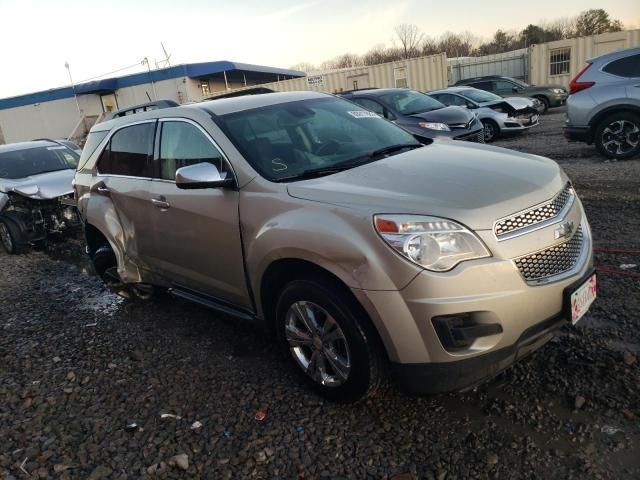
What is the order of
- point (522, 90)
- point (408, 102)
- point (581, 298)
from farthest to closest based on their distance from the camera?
point (522, 90) → point (408, 102) → point (581, 298)

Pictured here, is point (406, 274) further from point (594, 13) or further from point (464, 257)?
point (594, 13)

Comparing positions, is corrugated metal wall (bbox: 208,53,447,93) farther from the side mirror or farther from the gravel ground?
the side mirror

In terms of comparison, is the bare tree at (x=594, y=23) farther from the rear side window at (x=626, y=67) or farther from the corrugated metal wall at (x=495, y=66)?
the rear side window at (x=626, y=67)

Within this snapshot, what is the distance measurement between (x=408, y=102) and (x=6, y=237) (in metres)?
7.77

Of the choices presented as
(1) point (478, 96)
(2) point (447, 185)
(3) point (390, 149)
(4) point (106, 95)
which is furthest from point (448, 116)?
(4) point (106, 95)

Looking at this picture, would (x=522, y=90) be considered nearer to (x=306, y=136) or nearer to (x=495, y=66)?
(x=495, y=66)

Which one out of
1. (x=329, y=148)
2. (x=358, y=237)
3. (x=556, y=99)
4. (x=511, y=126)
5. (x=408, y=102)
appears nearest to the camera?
(x=358, y=237)

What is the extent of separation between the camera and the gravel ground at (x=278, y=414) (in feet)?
7.96

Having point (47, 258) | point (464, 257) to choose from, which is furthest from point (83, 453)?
point (47, 258)

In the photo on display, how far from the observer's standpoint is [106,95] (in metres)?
33.4

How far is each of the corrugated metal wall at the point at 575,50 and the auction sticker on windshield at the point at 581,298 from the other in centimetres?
2274

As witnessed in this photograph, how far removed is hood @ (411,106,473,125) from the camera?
9.67 m

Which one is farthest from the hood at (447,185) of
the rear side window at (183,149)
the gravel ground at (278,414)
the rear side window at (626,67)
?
the rear side window at (626,67)

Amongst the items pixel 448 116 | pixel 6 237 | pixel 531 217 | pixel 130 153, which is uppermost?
pixel 130 153
